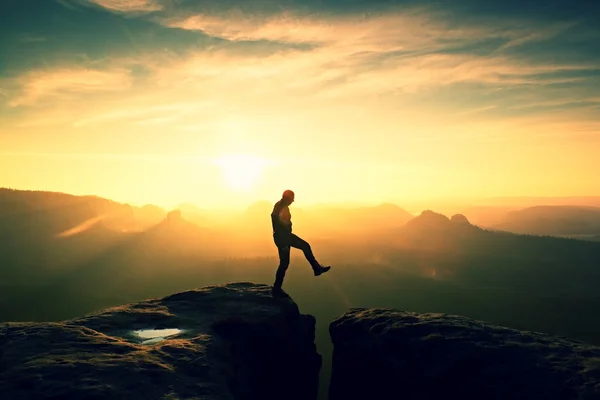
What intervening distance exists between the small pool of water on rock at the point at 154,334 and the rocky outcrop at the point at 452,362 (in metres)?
6.92

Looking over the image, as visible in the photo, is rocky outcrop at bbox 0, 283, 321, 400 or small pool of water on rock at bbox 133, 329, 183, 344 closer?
rocky outcrop at bbox 0, 283, 321, 400

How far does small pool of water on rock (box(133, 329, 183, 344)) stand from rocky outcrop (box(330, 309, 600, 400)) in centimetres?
692

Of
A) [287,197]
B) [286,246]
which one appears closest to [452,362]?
[286,246]

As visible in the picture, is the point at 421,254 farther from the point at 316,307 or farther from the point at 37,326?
the point at 37,326

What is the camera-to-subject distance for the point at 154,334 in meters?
13.2

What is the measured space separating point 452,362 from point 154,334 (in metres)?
9.61

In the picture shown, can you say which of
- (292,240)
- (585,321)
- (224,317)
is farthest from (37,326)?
(585,321)

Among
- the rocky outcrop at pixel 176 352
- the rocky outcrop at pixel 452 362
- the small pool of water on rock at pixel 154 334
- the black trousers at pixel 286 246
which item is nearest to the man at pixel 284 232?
the black trousers at pixel 286 246

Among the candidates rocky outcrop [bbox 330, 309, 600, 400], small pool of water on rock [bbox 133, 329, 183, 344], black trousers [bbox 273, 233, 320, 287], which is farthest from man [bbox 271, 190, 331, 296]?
small pool of water on rock [bbox 133, 329, 183, 344]

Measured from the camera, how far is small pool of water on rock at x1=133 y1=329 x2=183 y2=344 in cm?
1249

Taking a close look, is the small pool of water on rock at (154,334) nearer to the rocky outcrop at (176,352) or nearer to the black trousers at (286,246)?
the rocky outcrop at (176,352)

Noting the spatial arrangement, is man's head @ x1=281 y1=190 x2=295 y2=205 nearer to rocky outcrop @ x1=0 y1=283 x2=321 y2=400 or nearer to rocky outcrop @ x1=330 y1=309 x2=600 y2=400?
rocky outcrop @ x1=0 y1=283 x2=321 y2=400

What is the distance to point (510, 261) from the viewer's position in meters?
174

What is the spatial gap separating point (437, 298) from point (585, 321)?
36421 millimetres
